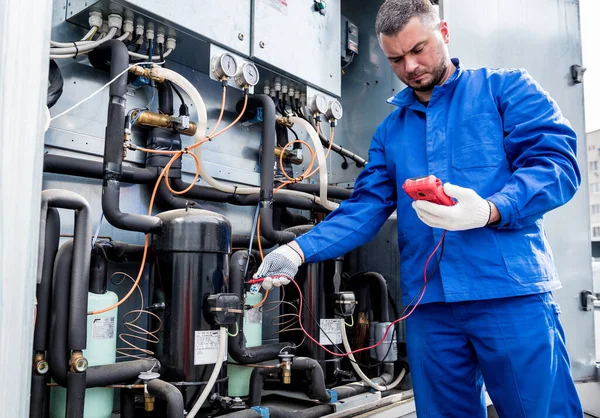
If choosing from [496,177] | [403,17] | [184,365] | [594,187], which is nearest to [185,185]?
[184,365]

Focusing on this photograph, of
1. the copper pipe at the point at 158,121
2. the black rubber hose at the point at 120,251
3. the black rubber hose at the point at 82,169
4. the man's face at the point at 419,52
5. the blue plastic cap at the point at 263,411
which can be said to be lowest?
the blue plastic cap at the point at 263,411

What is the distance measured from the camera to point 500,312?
111cm

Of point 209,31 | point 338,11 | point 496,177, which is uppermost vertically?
point 338,11

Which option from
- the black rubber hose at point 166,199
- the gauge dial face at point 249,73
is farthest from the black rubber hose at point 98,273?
the gauge dial face at point 249,73

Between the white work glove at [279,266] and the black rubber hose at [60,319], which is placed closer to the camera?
the black rubber hose at [60,319]

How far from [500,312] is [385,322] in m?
0.79

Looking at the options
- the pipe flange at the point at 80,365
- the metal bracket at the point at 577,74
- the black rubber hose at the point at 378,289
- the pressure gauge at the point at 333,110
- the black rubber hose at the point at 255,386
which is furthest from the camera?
the metal bracket at the point at 577,74

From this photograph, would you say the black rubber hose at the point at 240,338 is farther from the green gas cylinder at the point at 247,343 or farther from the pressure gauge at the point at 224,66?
the pressure gauge at the point at 224,66

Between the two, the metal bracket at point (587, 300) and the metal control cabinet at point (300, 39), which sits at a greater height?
the metal control cabinet at point (300, 39)

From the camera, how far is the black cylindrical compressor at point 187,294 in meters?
1.35

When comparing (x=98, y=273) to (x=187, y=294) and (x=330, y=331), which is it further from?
(x=330, y=331)

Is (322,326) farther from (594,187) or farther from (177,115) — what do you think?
(594,187)

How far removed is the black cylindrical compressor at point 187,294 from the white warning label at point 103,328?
0.13 m

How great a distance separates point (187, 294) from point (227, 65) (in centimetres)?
72
